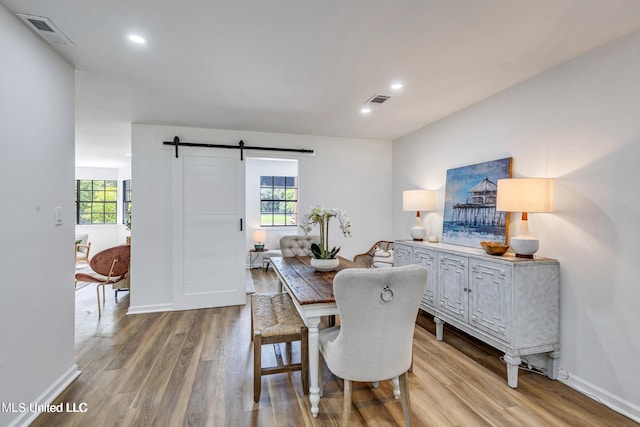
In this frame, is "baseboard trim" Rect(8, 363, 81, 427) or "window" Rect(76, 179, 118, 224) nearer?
"baseboard trim" Rect(8, 363, 81, 427)

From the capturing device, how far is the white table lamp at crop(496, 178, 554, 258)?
2230mm

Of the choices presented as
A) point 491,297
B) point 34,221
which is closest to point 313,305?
point 491,297

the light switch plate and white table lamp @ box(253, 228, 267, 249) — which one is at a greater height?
the light switch plate

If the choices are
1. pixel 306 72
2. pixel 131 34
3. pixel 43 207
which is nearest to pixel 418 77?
pixel 306 72

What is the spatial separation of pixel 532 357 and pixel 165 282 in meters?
4.08

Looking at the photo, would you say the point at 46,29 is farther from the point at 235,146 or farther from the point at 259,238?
the point at 259,238

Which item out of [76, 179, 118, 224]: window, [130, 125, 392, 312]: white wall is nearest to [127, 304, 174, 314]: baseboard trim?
[130, 125, 392, 312]: white wall

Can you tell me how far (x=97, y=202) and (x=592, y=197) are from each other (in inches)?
388

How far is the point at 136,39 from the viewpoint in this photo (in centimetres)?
198

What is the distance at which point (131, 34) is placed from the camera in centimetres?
193

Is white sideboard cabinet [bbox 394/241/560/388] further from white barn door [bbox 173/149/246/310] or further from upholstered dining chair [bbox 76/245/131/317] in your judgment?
upholstered dining chair [bbox 76/245/131/317]

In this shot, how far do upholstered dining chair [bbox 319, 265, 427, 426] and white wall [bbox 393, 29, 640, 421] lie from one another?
144cm

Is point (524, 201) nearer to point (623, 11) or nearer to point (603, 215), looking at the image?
point (603, 215)

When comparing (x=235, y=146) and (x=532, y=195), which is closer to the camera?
(x=532, y=195)
